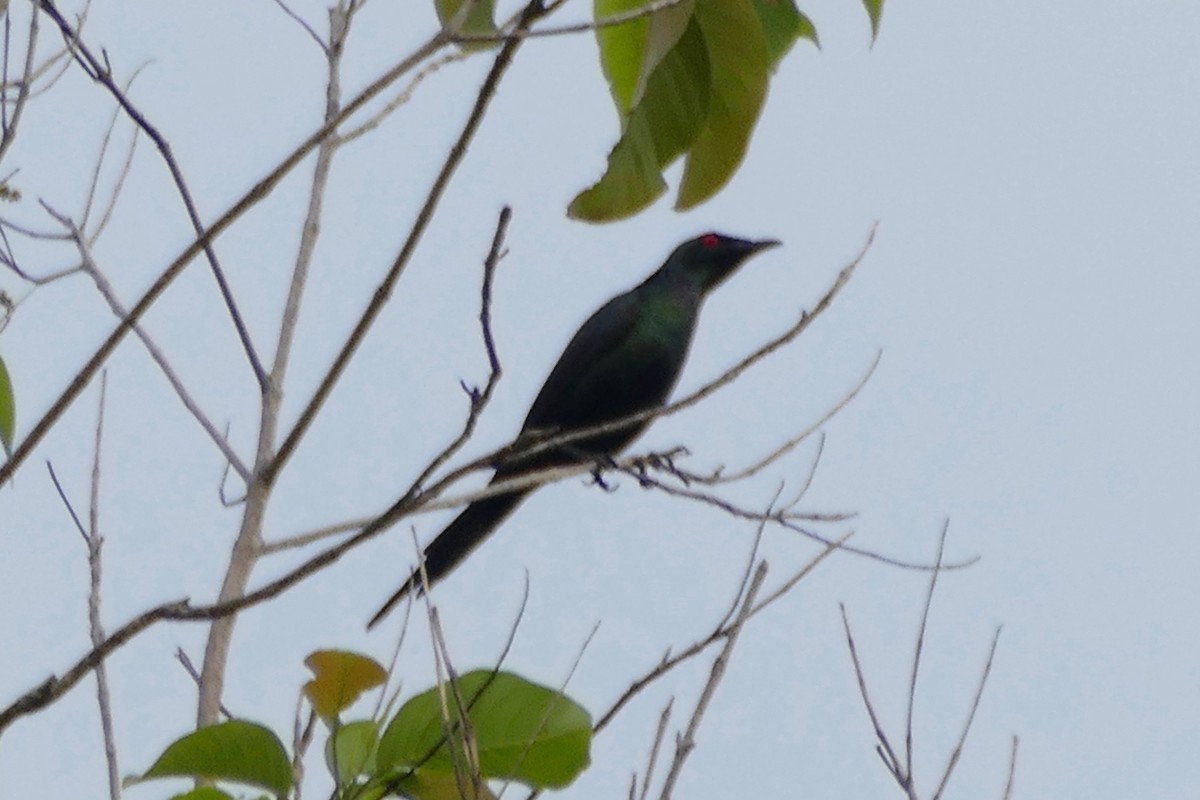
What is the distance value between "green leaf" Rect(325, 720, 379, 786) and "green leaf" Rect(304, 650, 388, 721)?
0.03 metres

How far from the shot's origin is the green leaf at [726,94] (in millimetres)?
1916

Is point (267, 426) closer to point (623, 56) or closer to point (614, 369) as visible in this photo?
point (623, 56)

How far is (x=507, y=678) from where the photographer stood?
2.14 metres

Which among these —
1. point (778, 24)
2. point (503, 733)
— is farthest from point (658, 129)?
point (503, 733)

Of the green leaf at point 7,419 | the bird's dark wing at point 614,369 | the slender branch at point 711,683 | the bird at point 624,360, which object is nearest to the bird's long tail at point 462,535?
the bird at point 624,360

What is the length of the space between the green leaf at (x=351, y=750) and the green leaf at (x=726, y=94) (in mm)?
841

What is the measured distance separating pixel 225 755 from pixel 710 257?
11.8 feet

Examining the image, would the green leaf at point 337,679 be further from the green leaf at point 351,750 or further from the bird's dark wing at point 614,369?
the bird's dark wing at point 614,369

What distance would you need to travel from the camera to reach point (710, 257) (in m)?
5.42

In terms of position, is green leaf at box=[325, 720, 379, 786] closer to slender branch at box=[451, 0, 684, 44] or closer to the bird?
slender branch at box=[451, 0, 684, 44]

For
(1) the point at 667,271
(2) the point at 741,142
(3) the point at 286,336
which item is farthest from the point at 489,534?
(2) the point at 741,142

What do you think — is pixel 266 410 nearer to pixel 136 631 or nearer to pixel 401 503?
pixel 401 503

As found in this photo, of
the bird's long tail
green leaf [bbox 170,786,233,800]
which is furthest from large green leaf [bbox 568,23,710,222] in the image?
the bird's long tail

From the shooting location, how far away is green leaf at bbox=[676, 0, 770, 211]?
1.92 metres
